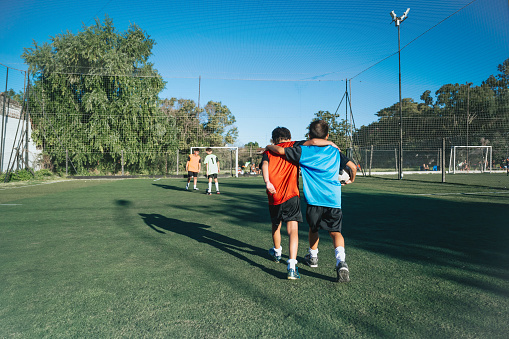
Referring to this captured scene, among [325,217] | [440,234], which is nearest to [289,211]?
[325,217]

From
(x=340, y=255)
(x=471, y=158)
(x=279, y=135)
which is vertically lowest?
(x=340, y=255)

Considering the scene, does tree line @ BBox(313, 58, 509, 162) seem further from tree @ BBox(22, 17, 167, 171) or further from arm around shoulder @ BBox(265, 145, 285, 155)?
arm around shoulder @ BBox(265, 145, 285, 155)

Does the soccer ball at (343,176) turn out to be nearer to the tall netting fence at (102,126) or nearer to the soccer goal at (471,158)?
the tall netting fence at (102,126)

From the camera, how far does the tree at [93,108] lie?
86.2 feet

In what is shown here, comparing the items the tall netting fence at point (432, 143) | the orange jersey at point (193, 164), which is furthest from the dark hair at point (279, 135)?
the tall netting fence at point (432, 143)

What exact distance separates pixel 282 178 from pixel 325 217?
627 mm

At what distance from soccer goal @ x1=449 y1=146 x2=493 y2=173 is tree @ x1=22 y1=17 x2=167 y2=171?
90.9ft

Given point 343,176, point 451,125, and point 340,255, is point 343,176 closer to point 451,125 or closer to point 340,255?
point 340,255

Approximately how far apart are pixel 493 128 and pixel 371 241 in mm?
27855

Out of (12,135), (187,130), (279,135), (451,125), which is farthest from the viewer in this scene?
(451,125)

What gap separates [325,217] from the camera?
11.3 ft

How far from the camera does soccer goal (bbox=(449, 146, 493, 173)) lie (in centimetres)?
3269

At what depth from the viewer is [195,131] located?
28844 millimetres

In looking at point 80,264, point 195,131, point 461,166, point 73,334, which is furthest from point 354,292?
point 461,166
